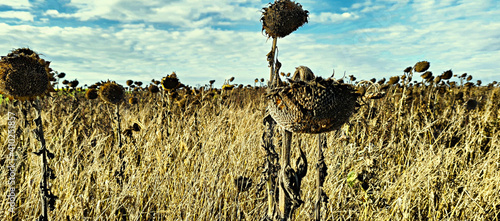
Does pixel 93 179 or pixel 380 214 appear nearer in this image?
pixel 380 214

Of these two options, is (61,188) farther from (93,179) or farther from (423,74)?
(423,74)

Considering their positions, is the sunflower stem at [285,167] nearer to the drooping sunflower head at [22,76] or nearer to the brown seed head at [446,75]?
the drooping sunflower head at [22,76]

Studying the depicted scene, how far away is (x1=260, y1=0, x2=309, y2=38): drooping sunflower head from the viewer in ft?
9.14

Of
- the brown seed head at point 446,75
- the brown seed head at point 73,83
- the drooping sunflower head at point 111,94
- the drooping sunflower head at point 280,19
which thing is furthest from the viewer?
the brown seed head at point 73,83

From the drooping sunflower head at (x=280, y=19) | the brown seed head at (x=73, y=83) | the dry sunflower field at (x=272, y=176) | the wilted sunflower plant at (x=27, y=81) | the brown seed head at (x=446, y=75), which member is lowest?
the dry sunflower field at (x=272, y=176)

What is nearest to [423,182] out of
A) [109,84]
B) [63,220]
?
[63,220]

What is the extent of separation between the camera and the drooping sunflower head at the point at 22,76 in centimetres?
218

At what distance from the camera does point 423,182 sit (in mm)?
3219

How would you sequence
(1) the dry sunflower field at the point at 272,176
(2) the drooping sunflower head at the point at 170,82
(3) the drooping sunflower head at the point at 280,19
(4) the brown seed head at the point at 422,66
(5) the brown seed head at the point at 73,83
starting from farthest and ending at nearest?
(5) the brown seed head at the point at 73,83 → (4) the brown seed head at the point at 422,66 → (2) the drooping sunflower head at the point at 170,82 → (3) the drooping sunflower head at the point at 280,19 → (1) the dry sunflower field at the point at 272,176

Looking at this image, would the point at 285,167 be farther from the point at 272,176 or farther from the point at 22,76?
the point at 22,76

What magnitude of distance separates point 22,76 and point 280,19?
74.1 inches

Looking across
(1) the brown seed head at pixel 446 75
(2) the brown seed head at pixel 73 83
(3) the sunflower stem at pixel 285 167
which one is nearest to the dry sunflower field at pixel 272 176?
(3) the sunflower stem at pixel 285 167

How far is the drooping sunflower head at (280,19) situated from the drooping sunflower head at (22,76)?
1691 millimetres

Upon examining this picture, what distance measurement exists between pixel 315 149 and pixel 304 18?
4.65 feet
